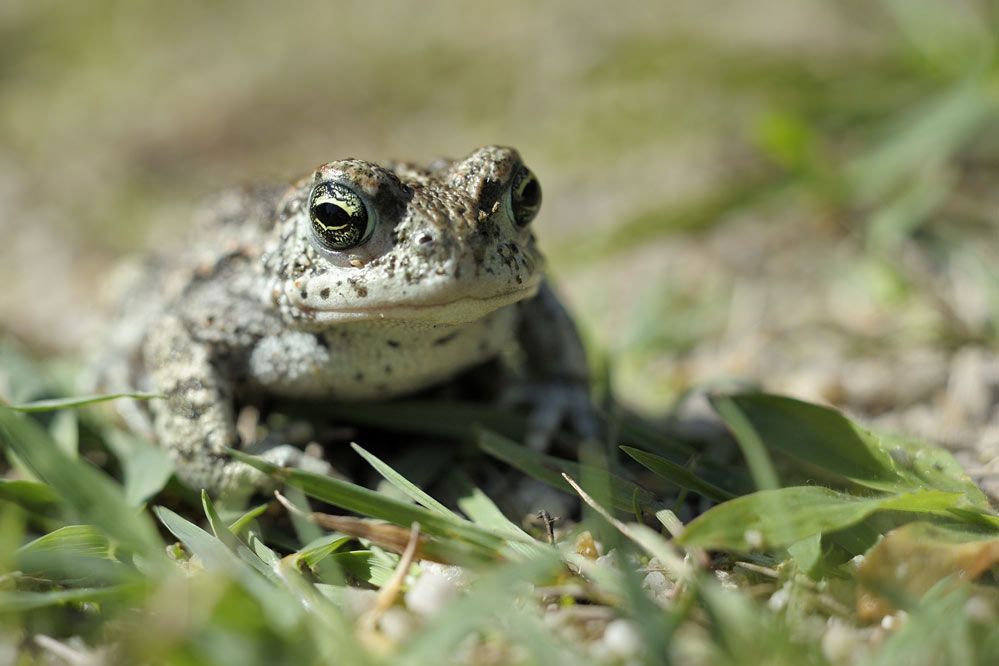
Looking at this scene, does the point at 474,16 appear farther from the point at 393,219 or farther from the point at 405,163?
the point at 393,219

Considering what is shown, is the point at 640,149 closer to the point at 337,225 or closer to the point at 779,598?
the point at 337,225

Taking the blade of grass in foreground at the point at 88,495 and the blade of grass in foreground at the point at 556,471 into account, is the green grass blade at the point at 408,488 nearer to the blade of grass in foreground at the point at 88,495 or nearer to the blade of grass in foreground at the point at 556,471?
the blade of grass in foreground at the point at 556,471

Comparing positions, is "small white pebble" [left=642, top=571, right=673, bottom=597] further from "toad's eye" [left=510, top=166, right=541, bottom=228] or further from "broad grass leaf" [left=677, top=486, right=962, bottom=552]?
"toad's eye" [left=510, top=166, right=541, bottom=228]

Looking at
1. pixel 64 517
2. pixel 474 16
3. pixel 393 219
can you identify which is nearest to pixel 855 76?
pixel 474 16

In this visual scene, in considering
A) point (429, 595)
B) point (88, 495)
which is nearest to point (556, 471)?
point (429, 595)

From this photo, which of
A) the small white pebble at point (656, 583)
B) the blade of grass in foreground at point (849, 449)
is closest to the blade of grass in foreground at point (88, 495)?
the small white pebble at point (656, 583)
